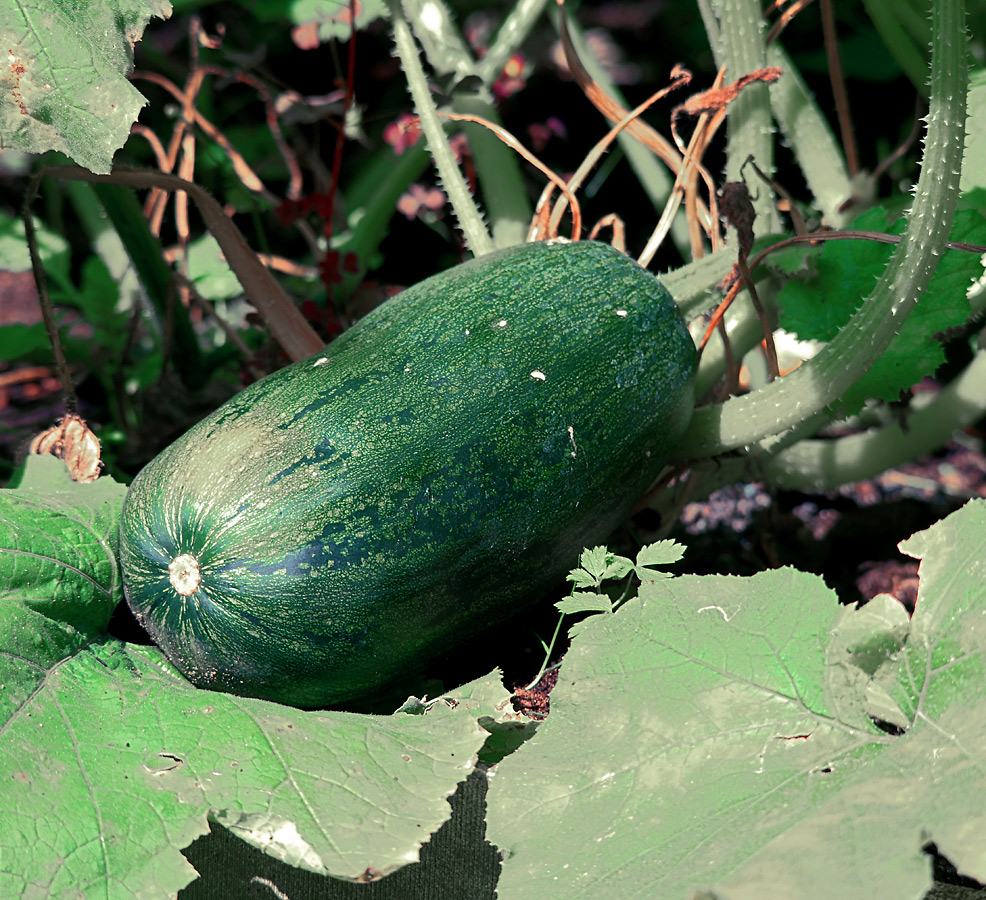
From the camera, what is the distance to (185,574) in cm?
116

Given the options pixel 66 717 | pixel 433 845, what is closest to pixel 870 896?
pixel 433 845

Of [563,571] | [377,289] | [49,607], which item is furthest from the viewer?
[377,289]

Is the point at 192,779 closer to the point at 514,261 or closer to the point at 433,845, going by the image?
the point at 433,845

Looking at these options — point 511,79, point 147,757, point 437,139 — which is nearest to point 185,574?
point 147,757

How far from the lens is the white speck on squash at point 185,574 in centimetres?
116

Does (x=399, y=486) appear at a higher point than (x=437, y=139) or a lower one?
lower

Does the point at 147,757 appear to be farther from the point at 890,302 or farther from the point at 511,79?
the point at 511,79

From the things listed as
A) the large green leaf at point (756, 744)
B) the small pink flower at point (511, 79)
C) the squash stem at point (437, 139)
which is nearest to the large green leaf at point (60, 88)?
the squash stem at point (437, 139)

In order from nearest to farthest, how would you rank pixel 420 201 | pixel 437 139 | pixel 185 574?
pixel 185 574, pixel 437 139, pixel 420 201

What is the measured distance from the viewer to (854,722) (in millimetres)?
973

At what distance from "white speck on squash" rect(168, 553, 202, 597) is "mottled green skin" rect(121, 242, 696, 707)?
0.03 feet

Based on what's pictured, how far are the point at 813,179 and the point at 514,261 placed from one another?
70cm

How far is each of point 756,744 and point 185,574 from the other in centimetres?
63

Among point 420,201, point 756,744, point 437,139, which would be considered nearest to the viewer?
point 756,744
